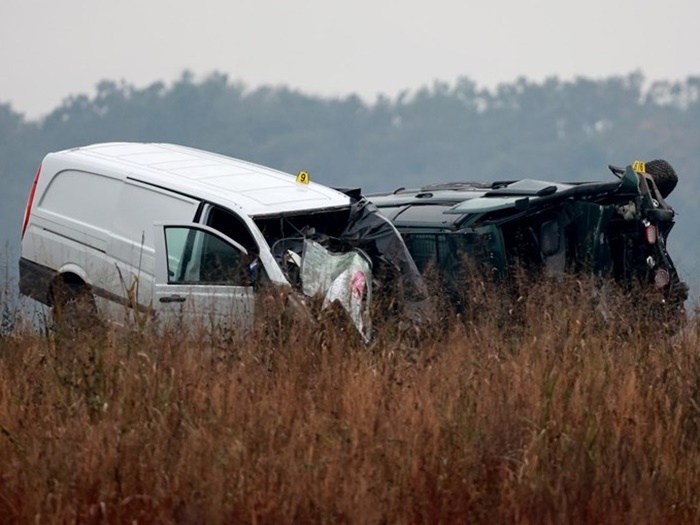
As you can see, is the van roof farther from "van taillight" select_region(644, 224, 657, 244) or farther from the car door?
"van taillight" select_region(644, 224, 657, 244)

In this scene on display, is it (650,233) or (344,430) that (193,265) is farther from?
(344,430)

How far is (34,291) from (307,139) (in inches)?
4555

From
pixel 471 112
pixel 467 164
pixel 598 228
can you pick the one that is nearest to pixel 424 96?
pixel 471 112

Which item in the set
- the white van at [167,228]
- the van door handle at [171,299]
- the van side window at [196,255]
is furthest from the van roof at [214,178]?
the van door handle at [171,299]

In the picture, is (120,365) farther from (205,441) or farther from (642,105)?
(642,105)

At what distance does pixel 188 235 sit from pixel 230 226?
21.8 inches

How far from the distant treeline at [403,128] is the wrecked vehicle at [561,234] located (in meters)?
103

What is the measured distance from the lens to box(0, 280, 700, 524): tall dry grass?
24.3ft

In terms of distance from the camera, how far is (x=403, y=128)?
447 ft

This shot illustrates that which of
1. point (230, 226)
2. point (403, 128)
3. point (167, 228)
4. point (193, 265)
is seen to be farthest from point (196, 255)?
point (403, 128)

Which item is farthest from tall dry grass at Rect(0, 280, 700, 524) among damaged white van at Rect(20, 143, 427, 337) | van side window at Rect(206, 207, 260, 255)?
van side window at Rect(206, 207, 260, 255)

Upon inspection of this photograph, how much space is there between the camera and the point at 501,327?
1098 centimetres

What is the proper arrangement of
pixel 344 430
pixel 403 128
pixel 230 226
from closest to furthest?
pixel 344 430, pixel 230 226, pixel 403 128

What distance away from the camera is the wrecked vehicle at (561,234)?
520 inches
